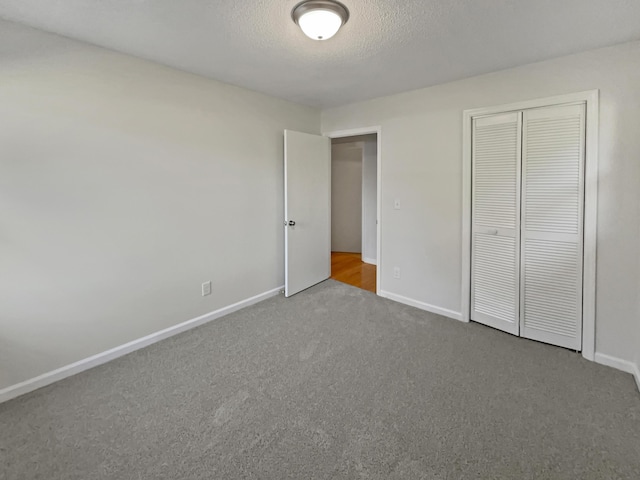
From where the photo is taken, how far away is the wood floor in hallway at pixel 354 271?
13.9 ft

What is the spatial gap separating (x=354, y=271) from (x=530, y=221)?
2718mm

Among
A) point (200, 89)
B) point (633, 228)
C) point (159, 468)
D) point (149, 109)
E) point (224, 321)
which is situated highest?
point (200, 89)

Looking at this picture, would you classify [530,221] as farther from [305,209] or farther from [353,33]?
[305,209]

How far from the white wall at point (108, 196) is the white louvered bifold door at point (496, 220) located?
2.21 metres

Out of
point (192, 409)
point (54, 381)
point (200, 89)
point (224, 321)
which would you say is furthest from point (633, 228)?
point (54, 381)

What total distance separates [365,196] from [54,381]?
4730mm

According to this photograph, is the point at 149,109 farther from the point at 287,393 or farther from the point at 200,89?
the point at 287,393

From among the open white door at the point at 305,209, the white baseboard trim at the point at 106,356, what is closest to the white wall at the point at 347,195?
the open white door at the point at 305,209

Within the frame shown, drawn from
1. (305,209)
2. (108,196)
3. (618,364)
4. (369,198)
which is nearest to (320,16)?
(108,196)

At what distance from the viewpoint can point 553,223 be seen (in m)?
2.42

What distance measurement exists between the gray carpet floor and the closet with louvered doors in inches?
10.5

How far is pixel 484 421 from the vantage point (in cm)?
172

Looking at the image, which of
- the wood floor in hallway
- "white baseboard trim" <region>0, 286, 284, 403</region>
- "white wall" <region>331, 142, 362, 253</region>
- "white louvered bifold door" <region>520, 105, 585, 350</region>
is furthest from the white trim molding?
"white wall" <region>331, 142, 362, 253</region>

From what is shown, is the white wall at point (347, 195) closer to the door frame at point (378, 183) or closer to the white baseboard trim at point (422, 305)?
the door frame at point (378, 183)
